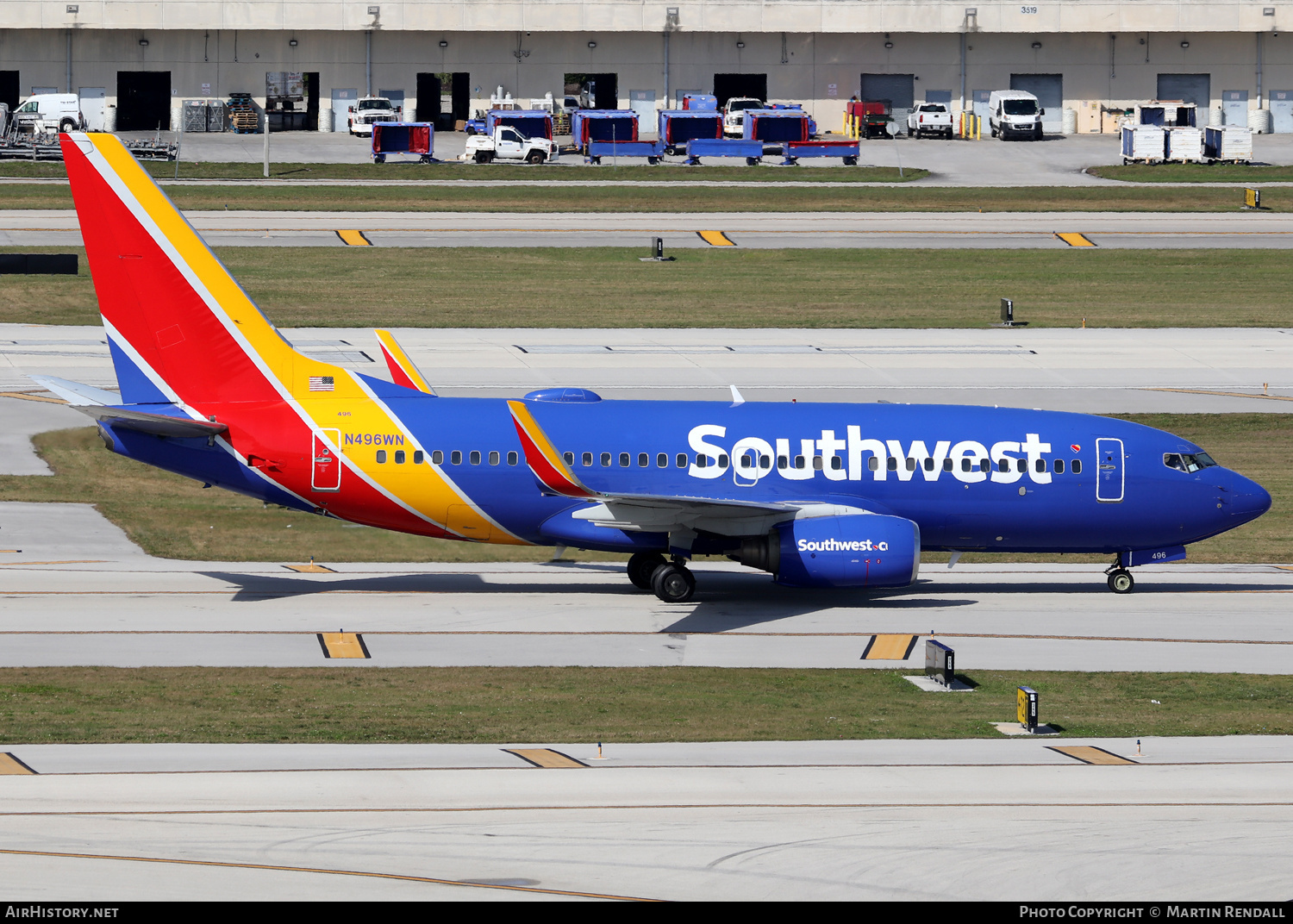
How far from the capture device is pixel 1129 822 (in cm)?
2069

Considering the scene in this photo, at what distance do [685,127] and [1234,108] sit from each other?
44.9m

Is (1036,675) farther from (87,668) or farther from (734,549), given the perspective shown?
(87,668)

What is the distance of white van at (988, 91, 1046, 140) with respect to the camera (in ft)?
401

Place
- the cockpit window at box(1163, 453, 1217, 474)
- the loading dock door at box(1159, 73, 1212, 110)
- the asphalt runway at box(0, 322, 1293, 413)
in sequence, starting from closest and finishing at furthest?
the cockpit window at box(1163, 453, 1217, 474) < the asphalt runway at box(0, 322, 1293, 413) < the loading dock door at box(1159, 73, 1212, 110)

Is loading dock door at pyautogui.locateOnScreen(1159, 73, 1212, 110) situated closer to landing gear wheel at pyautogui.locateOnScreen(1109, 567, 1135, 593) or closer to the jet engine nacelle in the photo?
landing gear wheel at pyautogui.locateOnScreen(1109, 567, 1135, 593)

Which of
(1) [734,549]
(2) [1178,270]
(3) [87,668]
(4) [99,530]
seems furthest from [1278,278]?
(3) [87,668]

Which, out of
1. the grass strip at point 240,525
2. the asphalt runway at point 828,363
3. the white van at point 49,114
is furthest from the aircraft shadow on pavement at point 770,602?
the white van at point 49,114

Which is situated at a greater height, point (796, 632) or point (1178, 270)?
point (1178, 270)

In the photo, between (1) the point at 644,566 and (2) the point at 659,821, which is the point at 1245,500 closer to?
(1) the point at 644,566

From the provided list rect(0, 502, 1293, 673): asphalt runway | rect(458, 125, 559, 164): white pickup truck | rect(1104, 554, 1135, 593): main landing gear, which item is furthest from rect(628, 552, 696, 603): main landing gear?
rect(458, 125, 559, 164): white pickup truck

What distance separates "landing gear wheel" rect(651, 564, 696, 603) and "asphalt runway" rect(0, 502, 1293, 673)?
11.9 inches

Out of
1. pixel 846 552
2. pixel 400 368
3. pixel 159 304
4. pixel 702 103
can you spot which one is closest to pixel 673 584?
A: pixel 846 552

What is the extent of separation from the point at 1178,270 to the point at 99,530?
55726mm

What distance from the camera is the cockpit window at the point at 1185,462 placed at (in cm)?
3531
